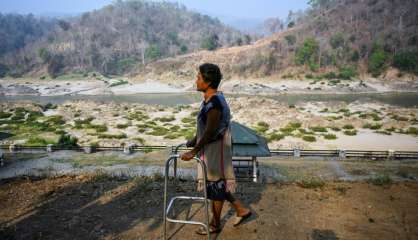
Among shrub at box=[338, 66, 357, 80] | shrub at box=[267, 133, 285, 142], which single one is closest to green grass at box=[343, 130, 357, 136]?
shrub at box=[267, 133, 285, 142]

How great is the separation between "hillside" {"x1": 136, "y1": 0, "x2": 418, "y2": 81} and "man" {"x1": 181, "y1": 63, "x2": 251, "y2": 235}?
287ft

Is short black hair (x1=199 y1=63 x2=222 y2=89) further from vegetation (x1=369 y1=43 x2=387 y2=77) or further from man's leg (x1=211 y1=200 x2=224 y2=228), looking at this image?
vegetation (x1=369 y1=43 x2=387 y2=77)

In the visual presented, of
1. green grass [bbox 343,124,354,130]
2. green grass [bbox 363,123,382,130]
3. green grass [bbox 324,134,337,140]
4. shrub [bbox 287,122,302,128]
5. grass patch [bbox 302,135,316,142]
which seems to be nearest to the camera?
grass patch [bbox 302,135,316,142]

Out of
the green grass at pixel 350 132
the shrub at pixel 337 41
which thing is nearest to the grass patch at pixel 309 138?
the green grass at pixel 350 132

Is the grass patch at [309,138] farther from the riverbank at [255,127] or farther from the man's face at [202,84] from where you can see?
the man's face at [202,84]

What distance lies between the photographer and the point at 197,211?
572 centimetres

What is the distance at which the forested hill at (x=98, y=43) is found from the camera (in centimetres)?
12438

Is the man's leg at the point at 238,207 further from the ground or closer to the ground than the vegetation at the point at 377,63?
closer to the ground

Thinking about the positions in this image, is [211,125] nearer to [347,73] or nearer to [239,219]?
[239,219]

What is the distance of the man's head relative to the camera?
4.16 metres

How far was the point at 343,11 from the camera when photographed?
116 meters

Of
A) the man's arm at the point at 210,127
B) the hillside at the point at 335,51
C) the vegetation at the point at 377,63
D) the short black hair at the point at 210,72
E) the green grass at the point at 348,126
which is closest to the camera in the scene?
the man's arm at the point at 210,127

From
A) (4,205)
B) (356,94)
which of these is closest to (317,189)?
(4,205)

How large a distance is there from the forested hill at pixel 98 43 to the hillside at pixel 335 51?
18.6 m
